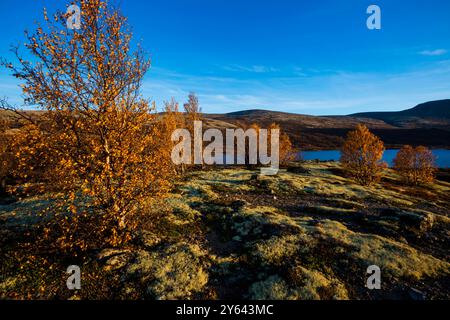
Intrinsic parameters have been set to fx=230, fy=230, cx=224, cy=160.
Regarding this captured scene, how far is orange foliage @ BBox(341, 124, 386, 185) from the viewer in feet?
155

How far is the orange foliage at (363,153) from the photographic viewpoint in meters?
47.2

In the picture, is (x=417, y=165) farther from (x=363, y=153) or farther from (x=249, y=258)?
(x=249, y=258)

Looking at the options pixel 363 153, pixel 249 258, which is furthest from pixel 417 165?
pixel 249 258

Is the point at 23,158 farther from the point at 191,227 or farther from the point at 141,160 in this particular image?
the point at 191,227

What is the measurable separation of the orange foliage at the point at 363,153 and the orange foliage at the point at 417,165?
29207 mm

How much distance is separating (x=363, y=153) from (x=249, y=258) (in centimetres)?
4301

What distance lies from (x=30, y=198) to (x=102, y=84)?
2278 centimetres

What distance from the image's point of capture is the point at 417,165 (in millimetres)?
68375

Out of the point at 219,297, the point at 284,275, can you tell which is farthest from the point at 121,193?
the point at 284,275

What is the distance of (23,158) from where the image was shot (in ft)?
38.9

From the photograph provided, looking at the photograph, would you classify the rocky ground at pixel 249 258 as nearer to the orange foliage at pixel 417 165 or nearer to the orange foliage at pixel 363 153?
the orange foliage at pixel 363 153

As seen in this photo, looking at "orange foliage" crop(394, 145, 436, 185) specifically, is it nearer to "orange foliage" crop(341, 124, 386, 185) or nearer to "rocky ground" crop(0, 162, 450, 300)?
"orange foliage" crop(341, 124, 386, 185)
